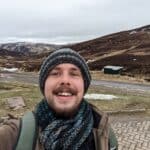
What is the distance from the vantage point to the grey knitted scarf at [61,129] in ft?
8.32

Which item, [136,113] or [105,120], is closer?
[105,120]

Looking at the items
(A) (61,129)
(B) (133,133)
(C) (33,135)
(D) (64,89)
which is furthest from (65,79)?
(B) (133,133)

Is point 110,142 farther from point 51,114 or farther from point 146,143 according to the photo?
point 146,143

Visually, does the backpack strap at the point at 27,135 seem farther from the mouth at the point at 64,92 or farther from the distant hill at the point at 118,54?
the distant hill at the point at 118,54

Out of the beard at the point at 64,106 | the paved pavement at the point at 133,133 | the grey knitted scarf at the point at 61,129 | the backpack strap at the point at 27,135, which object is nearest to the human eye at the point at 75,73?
the beard at the point at 64,106

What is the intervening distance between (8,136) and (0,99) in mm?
16719

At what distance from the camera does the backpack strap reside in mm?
2368

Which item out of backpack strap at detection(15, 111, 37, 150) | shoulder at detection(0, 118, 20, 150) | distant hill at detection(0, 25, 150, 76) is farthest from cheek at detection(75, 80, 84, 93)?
distant hill at detection(0, 25, 150, 76)

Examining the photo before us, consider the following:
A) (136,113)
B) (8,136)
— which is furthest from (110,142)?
A: (136,113)

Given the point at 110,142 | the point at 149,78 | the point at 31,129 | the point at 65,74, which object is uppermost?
the point at 65,74

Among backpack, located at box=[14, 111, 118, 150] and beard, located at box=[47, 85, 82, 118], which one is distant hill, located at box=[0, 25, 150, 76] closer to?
backpack, located at box=[14, 111, 118, 150]

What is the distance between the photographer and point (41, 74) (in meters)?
2.82

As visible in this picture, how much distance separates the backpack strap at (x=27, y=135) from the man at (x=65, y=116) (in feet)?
0.10

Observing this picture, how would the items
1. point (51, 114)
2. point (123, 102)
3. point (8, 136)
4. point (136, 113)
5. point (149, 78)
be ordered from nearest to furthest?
point (8, 136)
point (51, 114)
point (136, 113)
point (123, 102)
point (149, 78)
